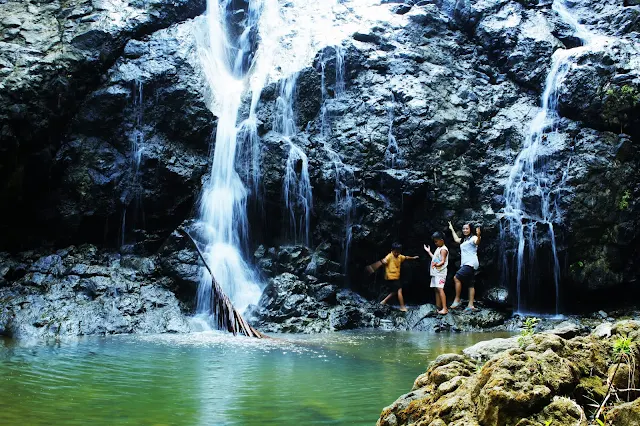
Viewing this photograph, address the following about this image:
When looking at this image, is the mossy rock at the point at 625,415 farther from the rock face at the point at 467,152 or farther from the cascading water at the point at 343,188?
the cascading water at the point at 343,188

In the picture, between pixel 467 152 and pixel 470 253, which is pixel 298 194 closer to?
pixel 470 253

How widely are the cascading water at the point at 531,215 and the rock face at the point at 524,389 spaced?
8.61 metres

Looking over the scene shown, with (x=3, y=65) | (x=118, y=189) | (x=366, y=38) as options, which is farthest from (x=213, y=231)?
(x=366, y=38)

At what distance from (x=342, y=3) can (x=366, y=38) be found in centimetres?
254

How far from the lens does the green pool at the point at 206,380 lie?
4090 mm

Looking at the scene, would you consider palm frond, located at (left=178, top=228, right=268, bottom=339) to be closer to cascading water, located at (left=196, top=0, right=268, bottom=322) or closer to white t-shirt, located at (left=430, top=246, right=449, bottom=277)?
cascading water, located at (left=196, top=0, right=268, bottom=322)

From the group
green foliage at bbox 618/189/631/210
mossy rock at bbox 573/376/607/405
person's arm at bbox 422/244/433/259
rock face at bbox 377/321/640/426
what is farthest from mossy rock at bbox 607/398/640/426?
green foliage at bbox 618/189/631/210

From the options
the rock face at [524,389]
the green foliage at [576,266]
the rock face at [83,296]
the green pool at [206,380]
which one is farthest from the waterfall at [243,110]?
the rock face at [524,389]

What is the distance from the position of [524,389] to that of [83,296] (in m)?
9.51

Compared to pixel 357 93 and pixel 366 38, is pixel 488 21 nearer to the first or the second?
pixel 366 38

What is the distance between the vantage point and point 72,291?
33.7 feet

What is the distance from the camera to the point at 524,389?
101 inches

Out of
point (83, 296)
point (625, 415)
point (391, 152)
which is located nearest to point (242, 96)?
point (391, 152)

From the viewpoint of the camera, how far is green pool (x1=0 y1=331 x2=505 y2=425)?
4090 mm
